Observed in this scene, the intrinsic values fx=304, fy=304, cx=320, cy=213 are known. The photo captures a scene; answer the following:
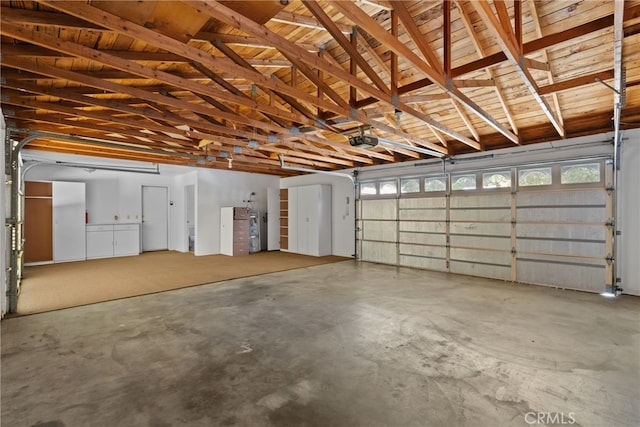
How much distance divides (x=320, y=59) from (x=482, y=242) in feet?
17.6

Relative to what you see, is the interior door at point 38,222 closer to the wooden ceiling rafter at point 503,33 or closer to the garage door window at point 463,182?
the wooden ceiling rafter at point 503,33

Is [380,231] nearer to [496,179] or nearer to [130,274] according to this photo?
[496,179]

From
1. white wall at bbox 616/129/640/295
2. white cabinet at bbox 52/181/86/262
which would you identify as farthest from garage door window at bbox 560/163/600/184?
white cabinet at bbox 52/181/86/262

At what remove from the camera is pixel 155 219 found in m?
10.5

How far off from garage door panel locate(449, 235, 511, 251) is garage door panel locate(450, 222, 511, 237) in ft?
0.29

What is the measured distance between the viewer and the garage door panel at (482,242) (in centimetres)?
610

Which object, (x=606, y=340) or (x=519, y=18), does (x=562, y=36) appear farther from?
(x=606, y=340)

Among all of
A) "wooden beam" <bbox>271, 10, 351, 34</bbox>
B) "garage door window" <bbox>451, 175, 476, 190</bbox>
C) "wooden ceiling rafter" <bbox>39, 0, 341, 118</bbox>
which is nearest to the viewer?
"wooden ceiling rafter" <bbox>39, 0, 341, 118</bbox>

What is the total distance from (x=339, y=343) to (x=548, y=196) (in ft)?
16.4

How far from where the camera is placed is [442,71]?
3051 mm

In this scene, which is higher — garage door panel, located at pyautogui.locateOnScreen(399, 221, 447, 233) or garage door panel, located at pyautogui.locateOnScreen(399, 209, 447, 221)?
garage door panel, located at pyautogui.locateOnScreen(399, 209, 447, 221)

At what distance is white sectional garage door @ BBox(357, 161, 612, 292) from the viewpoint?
5.21 m

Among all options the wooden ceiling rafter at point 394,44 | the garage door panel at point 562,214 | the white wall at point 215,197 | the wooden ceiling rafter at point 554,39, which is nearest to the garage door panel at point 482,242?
the garage door panel at point 562,214

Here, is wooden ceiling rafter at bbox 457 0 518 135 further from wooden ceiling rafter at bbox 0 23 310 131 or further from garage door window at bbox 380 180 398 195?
garage door window at bbox 380 180 398 195
